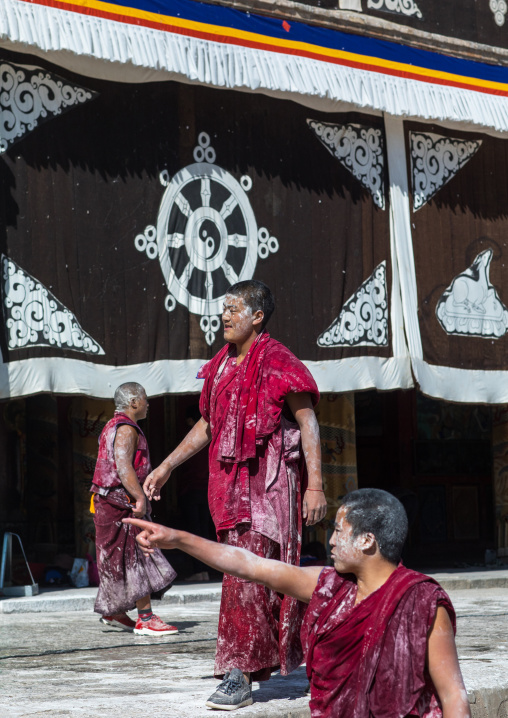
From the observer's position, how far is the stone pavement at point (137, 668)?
13.8ft

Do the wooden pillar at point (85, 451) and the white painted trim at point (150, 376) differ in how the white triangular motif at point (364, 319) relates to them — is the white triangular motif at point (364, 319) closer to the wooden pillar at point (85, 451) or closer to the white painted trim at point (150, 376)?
the white painted trim at point (150, 376)

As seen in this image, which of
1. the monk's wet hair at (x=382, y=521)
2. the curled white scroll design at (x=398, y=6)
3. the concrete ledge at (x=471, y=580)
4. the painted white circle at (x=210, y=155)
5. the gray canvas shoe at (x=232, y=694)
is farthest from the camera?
the curled white scroll design at (x=398, y=6)

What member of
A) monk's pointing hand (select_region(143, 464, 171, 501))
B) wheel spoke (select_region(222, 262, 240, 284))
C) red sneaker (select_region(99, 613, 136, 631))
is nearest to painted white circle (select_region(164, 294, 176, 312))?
wheel spoke (select_region(222, 262, 240, 284))

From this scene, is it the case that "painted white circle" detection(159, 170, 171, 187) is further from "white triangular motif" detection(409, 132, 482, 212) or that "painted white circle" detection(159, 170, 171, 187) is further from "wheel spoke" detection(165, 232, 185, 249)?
"white triangular motif" detection(409, 132, 482, 212)

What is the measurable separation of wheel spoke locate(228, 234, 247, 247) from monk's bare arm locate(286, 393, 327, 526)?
211 inches

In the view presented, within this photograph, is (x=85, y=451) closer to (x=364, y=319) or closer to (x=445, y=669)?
(x=364, y=319)

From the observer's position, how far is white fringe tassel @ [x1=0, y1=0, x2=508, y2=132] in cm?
866

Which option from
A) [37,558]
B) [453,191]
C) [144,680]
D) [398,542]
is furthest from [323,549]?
[398,542]

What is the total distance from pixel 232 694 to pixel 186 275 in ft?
19.1

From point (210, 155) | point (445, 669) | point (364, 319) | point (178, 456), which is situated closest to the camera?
point (445, 669)

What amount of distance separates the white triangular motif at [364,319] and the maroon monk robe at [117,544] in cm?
388

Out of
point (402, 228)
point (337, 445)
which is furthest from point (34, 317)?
point (402, 228)

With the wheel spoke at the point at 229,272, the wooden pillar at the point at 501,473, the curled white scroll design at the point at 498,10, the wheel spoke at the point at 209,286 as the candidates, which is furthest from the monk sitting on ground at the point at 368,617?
the curled white scroll design at the point at 498,10

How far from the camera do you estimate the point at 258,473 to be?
15.1ft
